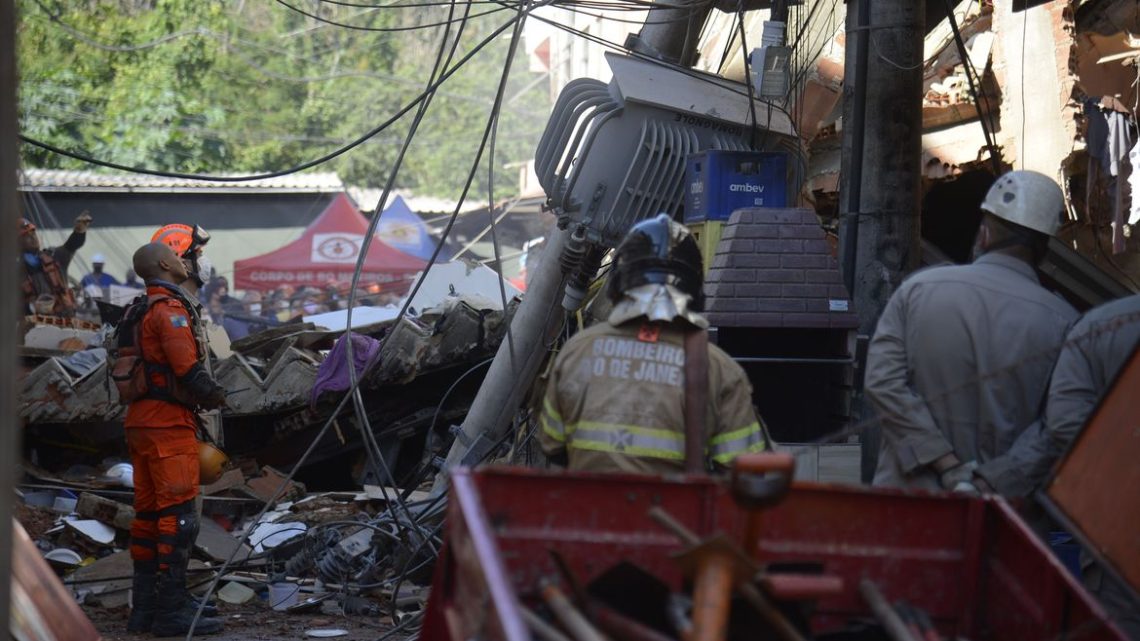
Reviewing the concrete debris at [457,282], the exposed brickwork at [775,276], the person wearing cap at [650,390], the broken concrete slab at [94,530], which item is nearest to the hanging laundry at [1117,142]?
the exposed brickwork at [775,276]

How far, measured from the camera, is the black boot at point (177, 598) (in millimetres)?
6805

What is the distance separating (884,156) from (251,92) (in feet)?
111

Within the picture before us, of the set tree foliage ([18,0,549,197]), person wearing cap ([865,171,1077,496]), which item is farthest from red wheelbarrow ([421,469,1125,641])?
tree foliage ([18,0,549,197])

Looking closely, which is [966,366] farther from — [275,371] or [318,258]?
[318,258]

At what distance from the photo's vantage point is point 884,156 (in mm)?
6609

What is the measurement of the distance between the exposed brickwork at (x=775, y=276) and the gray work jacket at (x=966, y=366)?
1.40 m

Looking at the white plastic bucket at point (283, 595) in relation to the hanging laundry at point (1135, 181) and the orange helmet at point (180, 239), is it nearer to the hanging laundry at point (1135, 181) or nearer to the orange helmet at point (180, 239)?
the orange helmet at point (180, 239)

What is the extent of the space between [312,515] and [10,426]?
7367 mm

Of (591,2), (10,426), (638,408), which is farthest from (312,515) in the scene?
(10,426)

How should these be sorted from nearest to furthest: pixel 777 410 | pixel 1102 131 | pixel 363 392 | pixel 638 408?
pixel 638 408
pixel 777 410
pixel 1102 131
pixel 363 392

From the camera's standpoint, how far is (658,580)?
3.04 m

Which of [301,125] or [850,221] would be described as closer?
[850,221]

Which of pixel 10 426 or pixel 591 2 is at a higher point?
pixel 591 2

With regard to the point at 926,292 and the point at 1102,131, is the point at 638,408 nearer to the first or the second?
the point at 926,292
